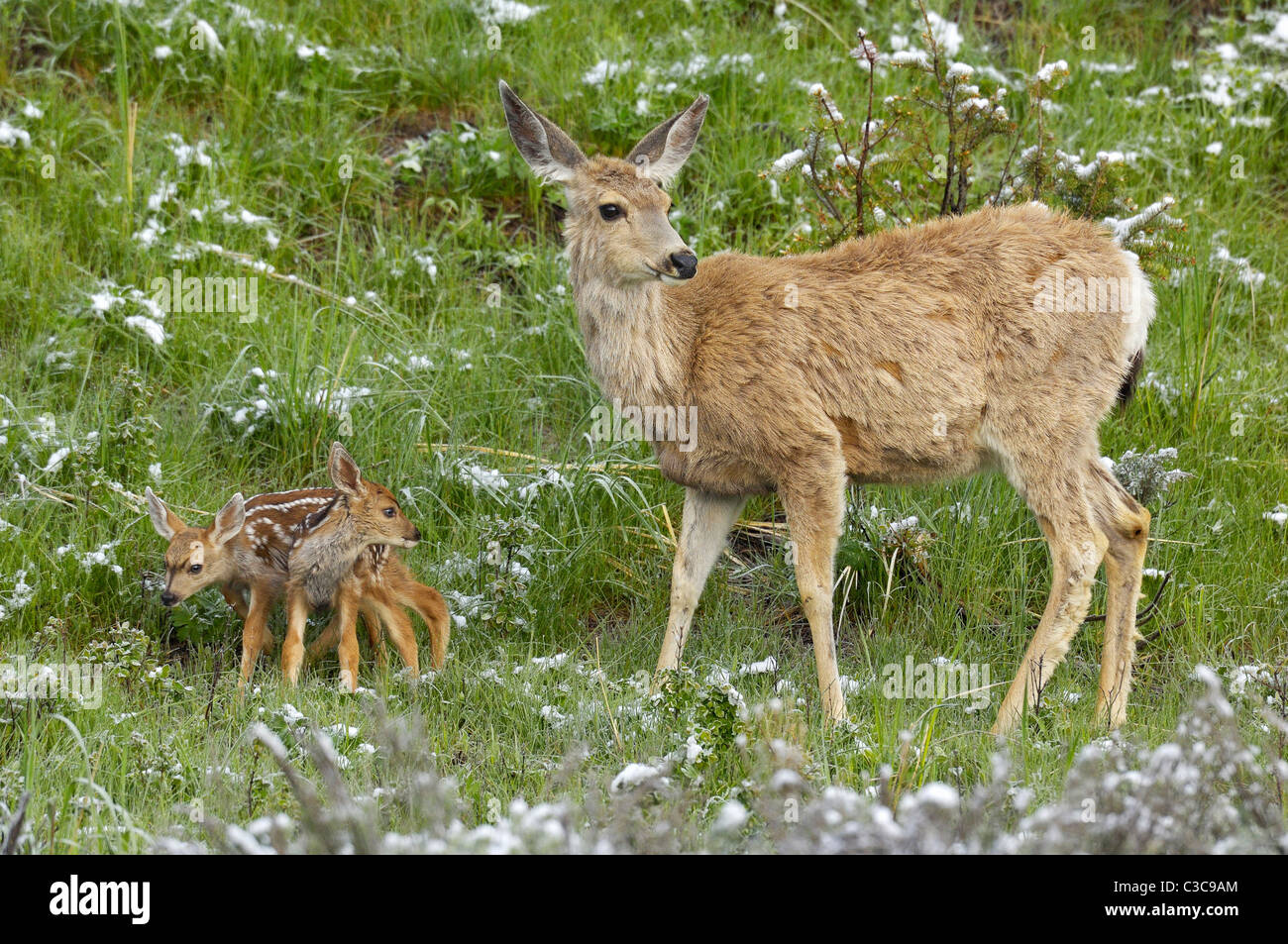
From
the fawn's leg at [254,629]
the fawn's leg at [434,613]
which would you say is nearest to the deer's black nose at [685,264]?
the fawn's leg at [434,613]

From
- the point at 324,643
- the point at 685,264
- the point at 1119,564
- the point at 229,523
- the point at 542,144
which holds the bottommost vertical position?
the point at 324,643

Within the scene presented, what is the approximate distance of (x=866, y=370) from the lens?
6.04 m

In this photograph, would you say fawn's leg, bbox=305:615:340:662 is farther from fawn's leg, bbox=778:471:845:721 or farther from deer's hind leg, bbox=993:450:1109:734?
deer's hind leg, bbox=993:450:1109:734

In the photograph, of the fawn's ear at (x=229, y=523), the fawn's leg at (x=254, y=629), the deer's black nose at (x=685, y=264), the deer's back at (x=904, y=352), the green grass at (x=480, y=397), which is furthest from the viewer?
the fawn's ear at (x=229, y=523)

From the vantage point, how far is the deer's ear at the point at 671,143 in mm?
6336

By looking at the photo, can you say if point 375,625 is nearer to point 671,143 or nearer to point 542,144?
point 542,144

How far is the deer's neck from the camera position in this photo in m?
5.97

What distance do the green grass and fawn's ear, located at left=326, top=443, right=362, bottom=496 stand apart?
650 mm

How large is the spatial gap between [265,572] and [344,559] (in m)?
0.39

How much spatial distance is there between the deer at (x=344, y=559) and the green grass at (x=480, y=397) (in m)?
0.20

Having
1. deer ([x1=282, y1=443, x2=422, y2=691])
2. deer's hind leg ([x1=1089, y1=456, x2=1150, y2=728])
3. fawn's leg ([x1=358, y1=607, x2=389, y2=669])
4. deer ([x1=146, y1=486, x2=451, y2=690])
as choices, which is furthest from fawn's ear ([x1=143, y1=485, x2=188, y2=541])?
deer's hind leg ([x1=1089, y1=456, x2=1150, y2=728])

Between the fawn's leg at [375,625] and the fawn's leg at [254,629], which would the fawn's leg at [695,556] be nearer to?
the fawn's leg at [375,625]

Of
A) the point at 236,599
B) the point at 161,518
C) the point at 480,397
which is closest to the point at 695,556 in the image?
the point at 480,397
